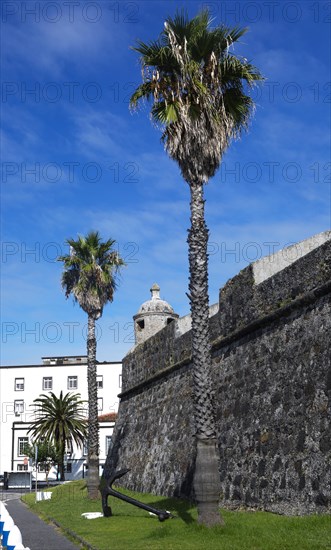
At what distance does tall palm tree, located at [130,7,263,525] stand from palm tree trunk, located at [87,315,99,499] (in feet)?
45.1

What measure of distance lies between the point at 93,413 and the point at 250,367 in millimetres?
11371

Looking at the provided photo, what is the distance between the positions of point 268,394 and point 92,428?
12.8 m

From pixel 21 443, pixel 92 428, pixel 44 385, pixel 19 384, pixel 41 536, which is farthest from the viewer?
pixel 19 384

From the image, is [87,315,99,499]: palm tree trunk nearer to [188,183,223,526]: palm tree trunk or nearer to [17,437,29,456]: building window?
[188,183,223,526]: palm tree trunk

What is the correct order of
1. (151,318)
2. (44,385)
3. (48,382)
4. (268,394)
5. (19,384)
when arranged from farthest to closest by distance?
(19,384) < (48,382) < (44,385) < (151,318) < (268,394)

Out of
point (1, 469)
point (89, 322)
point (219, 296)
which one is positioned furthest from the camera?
point (1, 469)

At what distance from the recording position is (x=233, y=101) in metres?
14.9

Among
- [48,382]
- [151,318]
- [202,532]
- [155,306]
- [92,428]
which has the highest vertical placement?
[155,306]

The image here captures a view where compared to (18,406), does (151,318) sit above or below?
above

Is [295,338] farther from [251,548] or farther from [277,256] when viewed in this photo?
[251,548]

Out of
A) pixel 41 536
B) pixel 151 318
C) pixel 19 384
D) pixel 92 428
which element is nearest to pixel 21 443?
pixel 19 384

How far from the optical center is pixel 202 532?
12.1m

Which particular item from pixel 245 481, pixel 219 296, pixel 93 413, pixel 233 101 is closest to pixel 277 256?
pixel 219 296

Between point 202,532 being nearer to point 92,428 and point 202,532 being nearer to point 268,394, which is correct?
point 268,394
